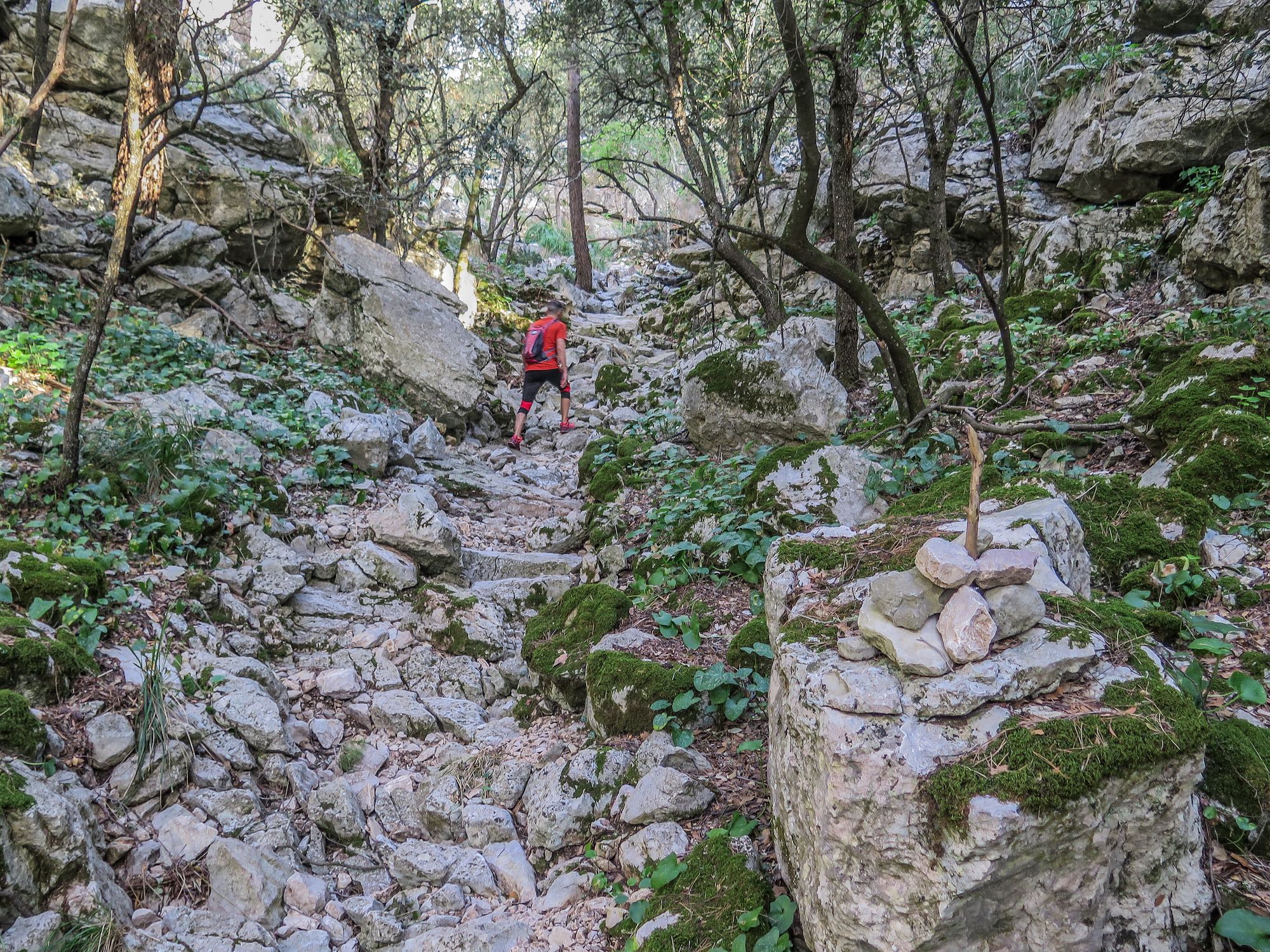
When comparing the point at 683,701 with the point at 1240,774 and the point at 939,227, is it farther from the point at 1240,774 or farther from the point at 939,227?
the point at 939,227

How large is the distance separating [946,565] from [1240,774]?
4.04ft

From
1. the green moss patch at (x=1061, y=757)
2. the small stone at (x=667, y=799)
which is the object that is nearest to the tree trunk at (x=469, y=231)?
the small stone at (x=667, y=799)

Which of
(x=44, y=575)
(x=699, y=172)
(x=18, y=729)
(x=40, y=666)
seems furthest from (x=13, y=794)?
(x=699, y=172)

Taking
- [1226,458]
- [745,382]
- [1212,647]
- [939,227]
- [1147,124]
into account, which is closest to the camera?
[1212,647]

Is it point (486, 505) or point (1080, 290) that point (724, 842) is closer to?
point (486, 505)

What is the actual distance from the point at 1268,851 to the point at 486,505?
6143 mm

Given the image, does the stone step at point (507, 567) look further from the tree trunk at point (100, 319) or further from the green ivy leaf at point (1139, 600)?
the green ivy leaf at point (1139, 600)

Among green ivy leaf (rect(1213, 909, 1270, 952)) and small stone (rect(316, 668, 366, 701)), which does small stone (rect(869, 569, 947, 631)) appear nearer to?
green ivy leaf (rect(1213, 909, 1270, 952))

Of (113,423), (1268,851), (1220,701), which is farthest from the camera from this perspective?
(113,423)

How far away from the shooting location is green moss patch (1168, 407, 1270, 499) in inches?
137

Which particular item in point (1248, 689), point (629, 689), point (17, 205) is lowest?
point (629, 689)

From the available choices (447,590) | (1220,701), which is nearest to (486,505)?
(447,590)

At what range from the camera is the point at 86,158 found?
8828 mm

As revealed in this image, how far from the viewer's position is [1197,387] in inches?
162
